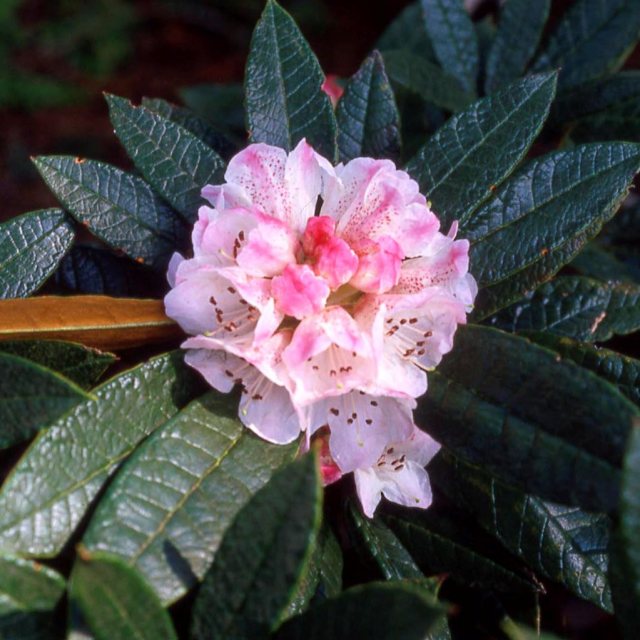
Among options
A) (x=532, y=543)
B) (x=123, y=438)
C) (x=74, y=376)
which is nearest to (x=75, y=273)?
(x=74, y=376)

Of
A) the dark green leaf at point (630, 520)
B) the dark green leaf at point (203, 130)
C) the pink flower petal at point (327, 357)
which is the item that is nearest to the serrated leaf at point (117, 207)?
the dark green leaf at point (203, 130)

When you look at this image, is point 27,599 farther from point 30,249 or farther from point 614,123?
point 614,123

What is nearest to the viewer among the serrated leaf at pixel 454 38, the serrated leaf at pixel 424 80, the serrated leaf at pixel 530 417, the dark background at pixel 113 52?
the serrated leaf at pixel 530 417

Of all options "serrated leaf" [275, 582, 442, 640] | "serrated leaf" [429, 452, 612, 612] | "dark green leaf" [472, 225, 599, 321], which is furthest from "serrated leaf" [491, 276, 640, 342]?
"serrated leaf" [275, 582, 442, 640]

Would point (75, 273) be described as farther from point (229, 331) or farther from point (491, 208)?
point (491, 208)

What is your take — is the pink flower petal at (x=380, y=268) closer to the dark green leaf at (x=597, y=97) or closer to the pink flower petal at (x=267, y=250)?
the pink flower petal at (x=267, y=250)

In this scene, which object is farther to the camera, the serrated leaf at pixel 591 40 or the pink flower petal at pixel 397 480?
the serrated leaf at pixel 591 40
